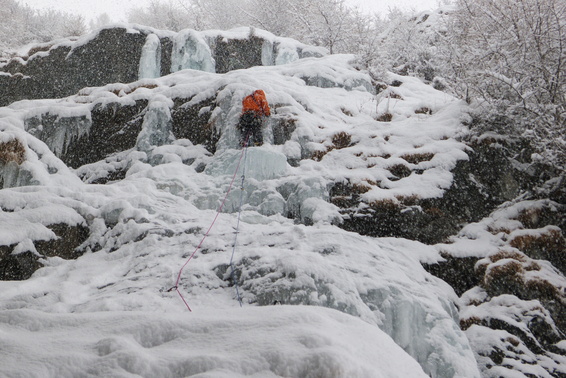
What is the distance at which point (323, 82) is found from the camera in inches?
465

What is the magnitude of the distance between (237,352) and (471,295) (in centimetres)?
454

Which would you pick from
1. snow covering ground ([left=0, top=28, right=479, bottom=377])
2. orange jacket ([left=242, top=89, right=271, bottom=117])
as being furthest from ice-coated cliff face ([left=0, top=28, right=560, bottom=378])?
orange jacket ([left=242, top=89, right=271, bottom=117])

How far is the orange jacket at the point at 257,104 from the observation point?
27.1 feet

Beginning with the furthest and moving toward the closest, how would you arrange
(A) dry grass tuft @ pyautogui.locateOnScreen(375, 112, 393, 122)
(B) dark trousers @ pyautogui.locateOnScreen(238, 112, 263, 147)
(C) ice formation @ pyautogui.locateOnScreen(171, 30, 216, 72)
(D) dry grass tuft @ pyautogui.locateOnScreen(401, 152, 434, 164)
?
(C) ice formation @ pyautogui.locateOnScreen(171, 30, 216, 72)
(A) dry grass tuft @ pyautogui.locateOnScreen(375, 112, 393, 122)
(B) dark trousers @ pyautogui.locateOnScreen(238, 112, 263, 147)
(D) dry grass tuft @ pyautogui.locateOnScreen(401, 152, 434, 164)

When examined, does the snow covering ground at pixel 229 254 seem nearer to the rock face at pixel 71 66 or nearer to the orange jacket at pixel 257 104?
the orange jacket at pixel 257 104

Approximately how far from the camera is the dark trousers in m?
8.09

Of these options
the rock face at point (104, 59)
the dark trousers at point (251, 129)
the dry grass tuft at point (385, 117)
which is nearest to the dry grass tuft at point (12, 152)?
the dark trousers at point (251, 129)

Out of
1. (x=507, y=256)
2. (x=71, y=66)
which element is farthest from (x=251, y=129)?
(x=71, y=66)

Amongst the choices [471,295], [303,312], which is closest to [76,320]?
[303,312]

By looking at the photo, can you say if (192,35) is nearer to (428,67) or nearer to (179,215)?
(428,67)

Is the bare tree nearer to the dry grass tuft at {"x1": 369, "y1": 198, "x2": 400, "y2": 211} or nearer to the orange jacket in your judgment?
the dry grass tuft at {"x1": 369, "y1": 198, "x2": 400, "y2": 211}

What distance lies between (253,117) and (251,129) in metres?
0.25

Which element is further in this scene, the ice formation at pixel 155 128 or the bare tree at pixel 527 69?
the ice formation at pixel 155 128

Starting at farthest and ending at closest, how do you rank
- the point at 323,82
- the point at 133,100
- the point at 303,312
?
the point at 323,82 < the point at 133,100 < the point at 303,312
